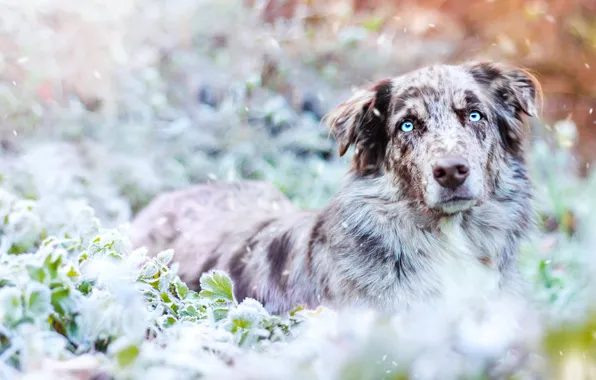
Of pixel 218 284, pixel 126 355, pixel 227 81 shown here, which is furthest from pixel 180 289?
pixel 227 81

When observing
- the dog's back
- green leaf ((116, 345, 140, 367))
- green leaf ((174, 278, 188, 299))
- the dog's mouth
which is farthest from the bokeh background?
green leaf ((116, 345, 140, 367))

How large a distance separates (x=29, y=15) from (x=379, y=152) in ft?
16.0

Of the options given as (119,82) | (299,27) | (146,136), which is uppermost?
(299,27)

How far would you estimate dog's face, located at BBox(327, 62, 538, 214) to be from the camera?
8.39 feet

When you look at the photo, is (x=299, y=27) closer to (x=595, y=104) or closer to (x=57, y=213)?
(x=595, y=104)

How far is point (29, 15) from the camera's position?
20.8 ft

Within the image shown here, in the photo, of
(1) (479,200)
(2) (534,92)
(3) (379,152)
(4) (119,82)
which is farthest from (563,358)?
(4) (119,82)

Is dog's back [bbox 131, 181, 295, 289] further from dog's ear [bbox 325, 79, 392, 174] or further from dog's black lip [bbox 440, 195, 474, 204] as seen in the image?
dog's black lip [bbox 440, 195, 474, 204]

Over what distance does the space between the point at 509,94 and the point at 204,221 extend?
6.85 ft

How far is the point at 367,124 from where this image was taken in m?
A: 3.04

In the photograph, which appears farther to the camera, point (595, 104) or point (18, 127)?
point (595, 104)

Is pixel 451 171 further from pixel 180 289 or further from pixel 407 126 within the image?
pixel 180 289

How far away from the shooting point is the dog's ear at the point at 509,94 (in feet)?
9.74

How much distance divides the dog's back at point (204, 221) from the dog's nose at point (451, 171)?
1.42m
